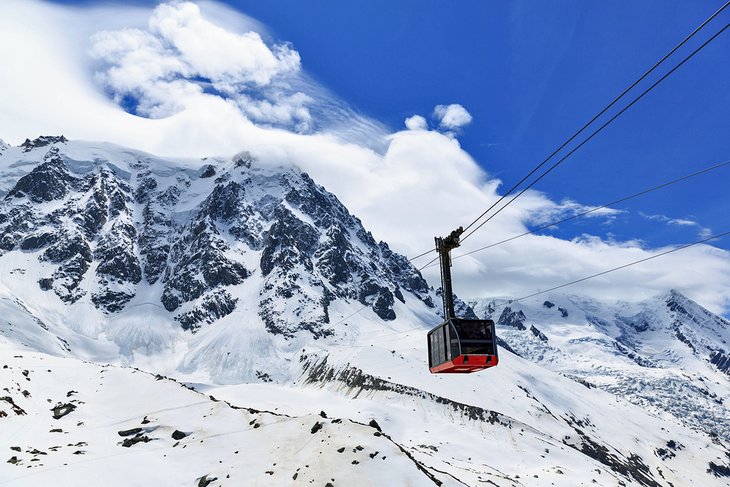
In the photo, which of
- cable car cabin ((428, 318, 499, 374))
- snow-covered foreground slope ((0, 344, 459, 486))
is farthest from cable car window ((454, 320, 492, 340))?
snow-covered foreground slope ((0, 344, 459, 486))

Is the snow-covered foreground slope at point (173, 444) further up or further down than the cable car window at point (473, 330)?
further down

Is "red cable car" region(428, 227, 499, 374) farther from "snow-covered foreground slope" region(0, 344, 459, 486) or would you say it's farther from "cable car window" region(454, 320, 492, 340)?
"snow-covered foreground slope" region(0, 344, 459, 486)

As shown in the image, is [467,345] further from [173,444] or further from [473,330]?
[173,444]

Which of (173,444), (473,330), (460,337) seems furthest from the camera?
(173,444)

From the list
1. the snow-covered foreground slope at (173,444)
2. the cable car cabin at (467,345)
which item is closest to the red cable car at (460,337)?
the cable car cabin at (467,345)

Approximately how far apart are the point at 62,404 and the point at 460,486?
53.0m

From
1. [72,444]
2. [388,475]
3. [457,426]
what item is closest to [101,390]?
[72,444]

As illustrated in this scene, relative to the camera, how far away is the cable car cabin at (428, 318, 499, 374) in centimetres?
3388

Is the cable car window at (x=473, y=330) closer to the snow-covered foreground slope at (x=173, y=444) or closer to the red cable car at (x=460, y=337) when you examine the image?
the red cable car at (x=460, y=337)

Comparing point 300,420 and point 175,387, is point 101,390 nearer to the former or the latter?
point 175,387

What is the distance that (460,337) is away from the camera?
3394cm

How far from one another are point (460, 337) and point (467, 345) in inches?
28.0

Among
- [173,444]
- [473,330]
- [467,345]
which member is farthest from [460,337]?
[173,444]

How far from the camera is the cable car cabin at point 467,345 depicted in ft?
111
